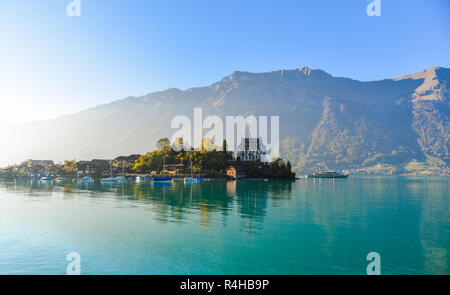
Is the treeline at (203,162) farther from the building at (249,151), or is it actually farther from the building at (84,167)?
the building at (84,167)

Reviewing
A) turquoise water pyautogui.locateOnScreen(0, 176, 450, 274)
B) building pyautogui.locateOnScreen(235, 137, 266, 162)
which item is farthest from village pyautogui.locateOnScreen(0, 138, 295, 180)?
turquoise water pyautogui.locateOnScreen(0, 176, 450, 274)

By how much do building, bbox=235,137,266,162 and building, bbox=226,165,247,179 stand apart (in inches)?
812

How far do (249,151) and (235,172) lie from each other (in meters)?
34.6

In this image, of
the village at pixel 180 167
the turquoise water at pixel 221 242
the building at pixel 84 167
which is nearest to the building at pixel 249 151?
the village at pixel 180 167

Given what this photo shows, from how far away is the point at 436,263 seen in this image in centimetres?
1781

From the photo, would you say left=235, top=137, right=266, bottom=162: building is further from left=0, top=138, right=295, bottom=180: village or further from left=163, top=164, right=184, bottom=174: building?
left=163, top=164, right=184, bottom=174: building

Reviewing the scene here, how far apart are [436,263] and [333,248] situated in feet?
19.3

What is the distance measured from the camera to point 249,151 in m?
160

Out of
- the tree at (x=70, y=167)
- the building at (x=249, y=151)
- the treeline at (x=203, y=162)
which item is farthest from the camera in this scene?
the tree at (x=70, y=167)

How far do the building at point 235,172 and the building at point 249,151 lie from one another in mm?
20618

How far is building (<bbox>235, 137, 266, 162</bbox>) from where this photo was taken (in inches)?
6164

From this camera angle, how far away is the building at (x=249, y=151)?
15657 cm
